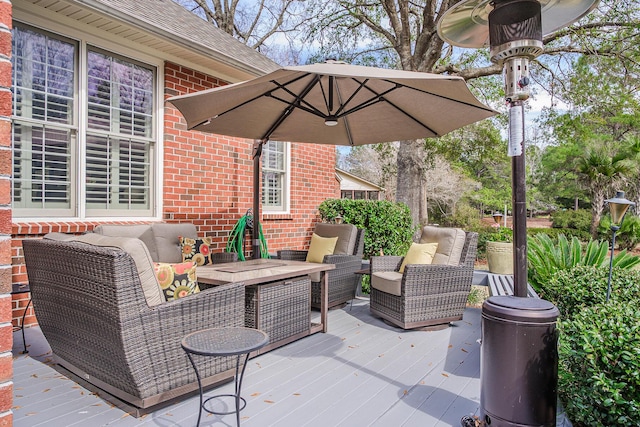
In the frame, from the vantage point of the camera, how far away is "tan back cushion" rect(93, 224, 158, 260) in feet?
14.0

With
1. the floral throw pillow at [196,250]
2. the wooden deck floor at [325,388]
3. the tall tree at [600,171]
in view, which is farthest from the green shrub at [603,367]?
the tall tree at [600,171]

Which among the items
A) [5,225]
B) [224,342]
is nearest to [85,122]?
[224,342]

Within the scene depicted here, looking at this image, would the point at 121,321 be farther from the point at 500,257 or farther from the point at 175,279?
→ the point at 500,257

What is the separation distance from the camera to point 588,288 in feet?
11.0

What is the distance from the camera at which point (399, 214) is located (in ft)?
23.3

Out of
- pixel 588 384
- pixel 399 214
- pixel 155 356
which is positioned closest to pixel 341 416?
pixel 155 356

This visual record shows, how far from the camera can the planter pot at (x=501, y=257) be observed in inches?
247

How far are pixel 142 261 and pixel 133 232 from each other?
89.7 inches

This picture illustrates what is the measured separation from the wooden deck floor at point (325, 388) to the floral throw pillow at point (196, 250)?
160cm

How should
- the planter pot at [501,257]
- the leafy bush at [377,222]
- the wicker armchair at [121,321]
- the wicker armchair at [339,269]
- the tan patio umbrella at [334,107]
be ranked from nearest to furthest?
the wicker armchair at [121,321], the tan patio umbrella at [334,107], the wicker armchair at [339,269], the planter pot at [501,257], the leafy bush at [377,222]

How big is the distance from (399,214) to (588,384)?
4.94 m

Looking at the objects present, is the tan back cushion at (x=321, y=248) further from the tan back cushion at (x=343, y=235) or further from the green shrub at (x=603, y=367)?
the green shrub at (x=603, y=367)

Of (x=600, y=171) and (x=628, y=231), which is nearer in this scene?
(x=628, y=231)

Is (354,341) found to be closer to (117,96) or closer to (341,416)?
(341,416)
